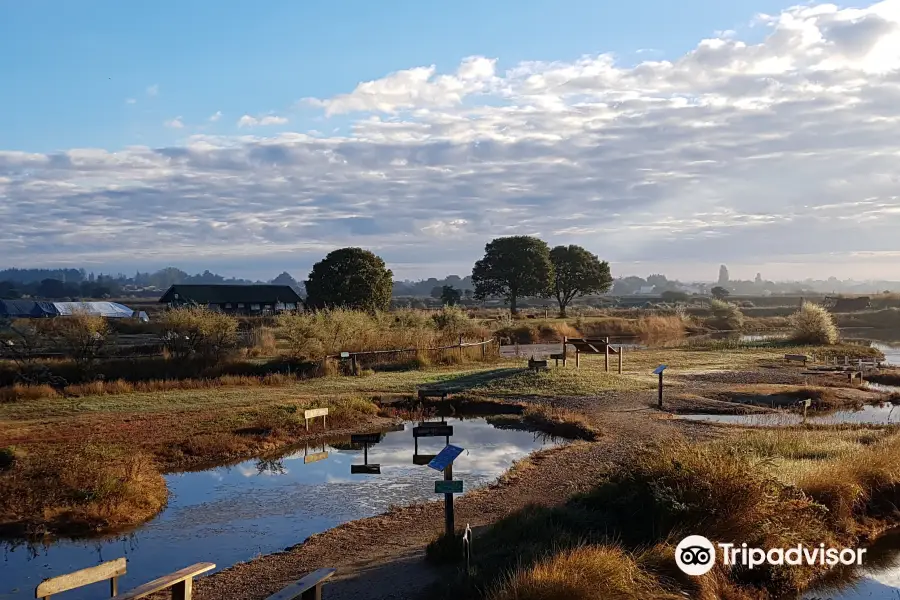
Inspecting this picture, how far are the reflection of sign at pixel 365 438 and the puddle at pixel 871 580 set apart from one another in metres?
10.9

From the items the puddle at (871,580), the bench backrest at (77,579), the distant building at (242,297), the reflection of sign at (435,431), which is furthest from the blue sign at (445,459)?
the distant building at (242,297)

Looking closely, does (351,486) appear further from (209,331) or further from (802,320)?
(802,320)

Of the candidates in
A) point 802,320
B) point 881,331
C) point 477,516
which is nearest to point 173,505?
point 477,516

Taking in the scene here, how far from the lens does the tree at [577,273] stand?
80.0 m

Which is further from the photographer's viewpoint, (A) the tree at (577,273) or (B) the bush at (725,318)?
(A) the tree at (577,273)

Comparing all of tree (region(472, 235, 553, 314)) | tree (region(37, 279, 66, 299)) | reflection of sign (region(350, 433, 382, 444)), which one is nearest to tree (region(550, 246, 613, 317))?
tree (region(472, 235, 553, 314))

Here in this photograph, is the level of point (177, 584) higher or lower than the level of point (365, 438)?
higher

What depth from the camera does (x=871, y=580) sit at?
10094mm

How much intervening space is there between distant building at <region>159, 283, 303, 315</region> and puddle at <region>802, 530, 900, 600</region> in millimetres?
62098

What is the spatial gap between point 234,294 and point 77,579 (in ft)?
221

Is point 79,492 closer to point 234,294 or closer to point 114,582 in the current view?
point 114,582

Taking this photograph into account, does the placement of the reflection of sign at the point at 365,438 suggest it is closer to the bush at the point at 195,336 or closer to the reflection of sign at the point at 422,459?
the reflection of sign at the point at 422,459

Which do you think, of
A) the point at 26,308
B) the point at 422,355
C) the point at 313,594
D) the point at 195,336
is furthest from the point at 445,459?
the point at 26,308

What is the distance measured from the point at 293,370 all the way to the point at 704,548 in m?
22.0
